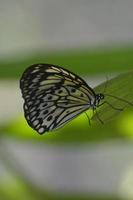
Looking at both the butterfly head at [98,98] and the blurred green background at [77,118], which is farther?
the blurred green background at [77,118]

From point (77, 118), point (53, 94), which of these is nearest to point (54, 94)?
point (53, 94)

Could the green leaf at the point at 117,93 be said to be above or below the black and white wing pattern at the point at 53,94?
below

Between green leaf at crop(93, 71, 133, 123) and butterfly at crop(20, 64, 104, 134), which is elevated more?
butterfly at crop(20, 64, 104, 134)

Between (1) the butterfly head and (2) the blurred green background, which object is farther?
(2) the blurred green background
